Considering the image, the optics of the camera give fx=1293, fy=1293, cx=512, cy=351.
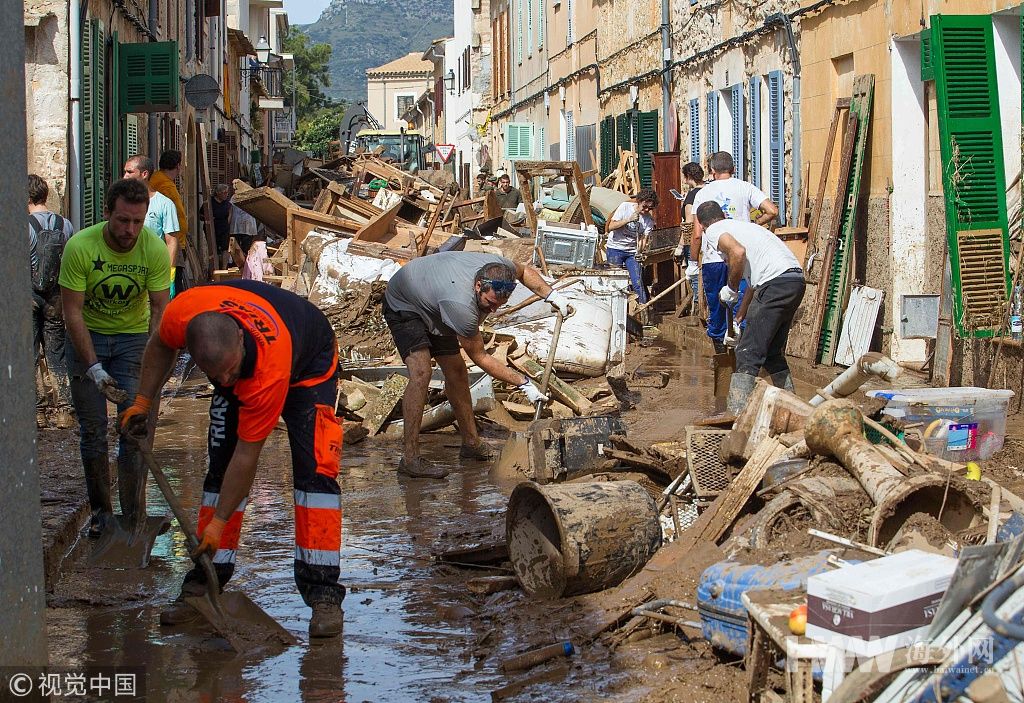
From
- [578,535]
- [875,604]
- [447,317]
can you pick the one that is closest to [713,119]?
[447,317]

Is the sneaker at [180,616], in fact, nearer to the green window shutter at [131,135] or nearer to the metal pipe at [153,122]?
the green window shutter at [131,135]

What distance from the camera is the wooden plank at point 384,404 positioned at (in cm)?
955

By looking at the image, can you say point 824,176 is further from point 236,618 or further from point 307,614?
point 236,618

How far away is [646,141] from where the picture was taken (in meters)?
20.2

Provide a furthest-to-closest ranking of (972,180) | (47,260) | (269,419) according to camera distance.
Result: 1. (972,180)
2. (47,260)
3. (269,419)

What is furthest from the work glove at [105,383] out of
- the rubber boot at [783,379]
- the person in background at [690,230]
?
the person in background at [690,230]

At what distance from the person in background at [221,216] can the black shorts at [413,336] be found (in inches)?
474

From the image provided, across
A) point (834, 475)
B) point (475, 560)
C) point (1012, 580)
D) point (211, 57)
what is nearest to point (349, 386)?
point (475, 560)

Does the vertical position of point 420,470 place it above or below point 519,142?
below

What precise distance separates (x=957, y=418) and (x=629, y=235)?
8989 mm

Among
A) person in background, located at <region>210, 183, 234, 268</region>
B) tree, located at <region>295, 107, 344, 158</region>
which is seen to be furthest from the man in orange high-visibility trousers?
tree, located at <region>295, 107, 344, 158</region>

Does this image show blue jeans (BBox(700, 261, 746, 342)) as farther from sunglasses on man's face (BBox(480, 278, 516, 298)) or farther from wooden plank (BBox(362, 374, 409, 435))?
sunglasses on man's face (BBox(480, 278, 516, 298))

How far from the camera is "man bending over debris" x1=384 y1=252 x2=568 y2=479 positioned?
7777mm

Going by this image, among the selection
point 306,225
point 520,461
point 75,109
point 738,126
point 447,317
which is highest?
point 738,126
